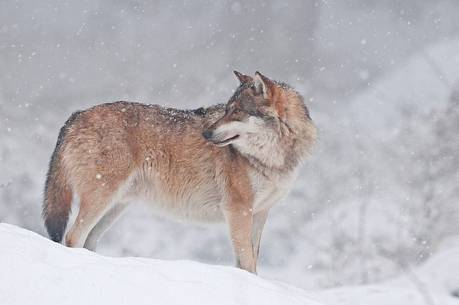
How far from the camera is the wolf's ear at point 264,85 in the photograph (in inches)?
209

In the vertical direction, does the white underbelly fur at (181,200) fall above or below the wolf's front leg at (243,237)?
above

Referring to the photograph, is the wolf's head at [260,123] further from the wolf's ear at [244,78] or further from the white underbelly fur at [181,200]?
the white underbelly fur at [181,200]

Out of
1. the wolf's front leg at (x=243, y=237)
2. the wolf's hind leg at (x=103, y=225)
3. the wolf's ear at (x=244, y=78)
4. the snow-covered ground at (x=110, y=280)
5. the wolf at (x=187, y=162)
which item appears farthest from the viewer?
the wolf's hind leg at (x=103, y=225)

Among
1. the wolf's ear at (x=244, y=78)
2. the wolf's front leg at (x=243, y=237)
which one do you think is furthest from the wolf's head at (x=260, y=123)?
the wolf's front leg at (x=243, y=237)

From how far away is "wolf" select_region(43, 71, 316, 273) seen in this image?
539 centimetres

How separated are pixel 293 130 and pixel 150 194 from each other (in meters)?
1.44

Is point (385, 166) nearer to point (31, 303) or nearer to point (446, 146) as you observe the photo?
point (446, 146)

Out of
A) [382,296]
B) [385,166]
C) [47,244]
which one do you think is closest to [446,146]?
[385,166]

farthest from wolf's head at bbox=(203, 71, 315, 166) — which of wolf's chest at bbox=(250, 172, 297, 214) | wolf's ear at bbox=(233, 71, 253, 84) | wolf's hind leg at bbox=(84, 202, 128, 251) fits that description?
wolf's hind leg at bbox=(84, 202, 128, 251)

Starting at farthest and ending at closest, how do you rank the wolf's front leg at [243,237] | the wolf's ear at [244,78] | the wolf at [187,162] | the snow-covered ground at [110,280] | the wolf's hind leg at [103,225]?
the wolf's hind leg at [103,225] < the wolf's ear at [244,78] < the wolf at [187,162] < the wolf's front leg at [243,237] < the snow-covered ground at [110,280]

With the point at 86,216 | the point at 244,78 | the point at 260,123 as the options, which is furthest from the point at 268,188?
the point at 86,216

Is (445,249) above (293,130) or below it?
below

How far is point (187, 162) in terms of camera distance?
226 inches

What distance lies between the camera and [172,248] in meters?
17.4
